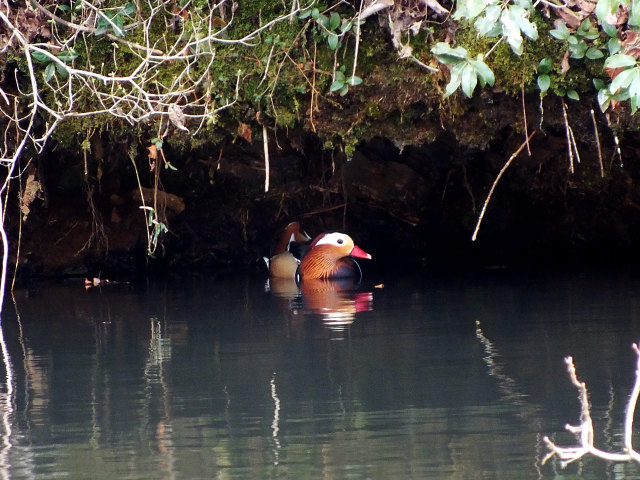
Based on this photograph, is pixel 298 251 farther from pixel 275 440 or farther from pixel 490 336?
pixel 275 440

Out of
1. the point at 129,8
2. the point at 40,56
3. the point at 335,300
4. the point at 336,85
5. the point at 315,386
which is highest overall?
the point at 129,8

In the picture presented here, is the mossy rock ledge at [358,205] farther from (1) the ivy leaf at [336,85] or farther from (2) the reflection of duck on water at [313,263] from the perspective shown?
(1) the ivy leaf at [336,85]

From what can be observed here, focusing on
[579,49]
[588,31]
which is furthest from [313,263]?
[588,31]

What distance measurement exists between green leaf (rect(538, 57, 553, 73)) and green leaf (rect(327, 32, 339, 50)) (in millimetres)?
1277

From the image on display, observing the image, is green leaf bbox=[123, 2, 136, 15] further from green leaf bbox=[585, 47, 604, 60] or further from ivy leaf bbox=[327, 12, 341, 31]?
green leaf bbox=[585, 47, 604, 60]

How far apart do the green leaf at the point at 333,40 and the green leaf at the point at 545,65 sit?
50.3 inches

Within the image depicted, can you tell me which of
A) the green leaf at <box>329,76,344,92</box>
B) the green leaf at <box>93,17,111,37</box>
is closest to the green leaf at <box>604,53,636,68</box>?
the green leaf at <box>329,76,344,92</box>

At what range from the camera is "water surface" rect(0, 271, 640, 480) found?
3.21m

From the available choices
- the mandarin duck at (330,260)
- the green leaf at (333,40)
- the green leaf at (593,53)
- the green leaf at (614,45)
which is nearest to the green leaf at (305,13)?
the green leaf at (333,40)

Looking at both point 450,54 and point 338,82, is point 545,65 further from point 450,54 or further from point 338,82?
point 450,54

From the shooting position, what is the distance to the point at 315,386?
421cm

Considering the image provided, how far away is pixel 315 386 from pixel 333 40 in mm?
2401

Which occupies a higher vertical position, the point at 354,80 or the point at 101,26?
the point at 101,26

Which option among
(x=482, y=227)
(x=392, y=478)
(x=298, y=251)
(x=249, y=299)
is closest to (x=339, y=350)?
(x=392, y=478)
